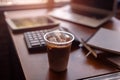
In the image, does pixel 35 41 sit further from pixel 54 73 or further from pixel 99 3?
pixel 99 3

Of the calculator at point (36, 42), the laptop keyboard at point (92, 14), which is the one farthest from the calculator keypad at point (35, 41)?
the laptop keyboard at point (92, 14)

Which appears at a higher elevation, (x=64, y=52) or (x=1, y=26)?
(x=64, y=52)

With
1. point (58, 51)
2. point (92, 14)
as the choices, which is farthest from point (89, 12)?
point (58, 51)

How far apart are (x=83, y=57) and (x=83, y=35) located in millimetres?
223

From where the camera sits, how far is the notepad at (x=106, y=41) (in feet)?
2.67

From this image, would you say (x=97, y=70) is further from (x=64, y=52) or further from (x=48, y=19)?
(x=48, y=19)

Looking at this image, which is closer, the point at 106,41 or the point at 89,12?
the point at 106,41

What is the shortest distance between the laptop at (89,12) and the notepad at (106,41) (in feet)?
0.66

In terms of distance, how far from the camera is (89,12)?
1.36m

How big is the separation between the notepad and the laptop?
0.66 ft

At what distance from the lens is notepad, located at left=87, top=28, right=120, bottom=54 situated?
0.82 meters

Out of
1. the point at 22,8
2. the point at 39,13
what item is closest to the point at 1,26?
the point at 22,8

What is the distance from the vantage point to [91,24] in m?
1.16

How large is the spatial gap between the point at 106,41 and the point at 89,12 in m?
0.52
